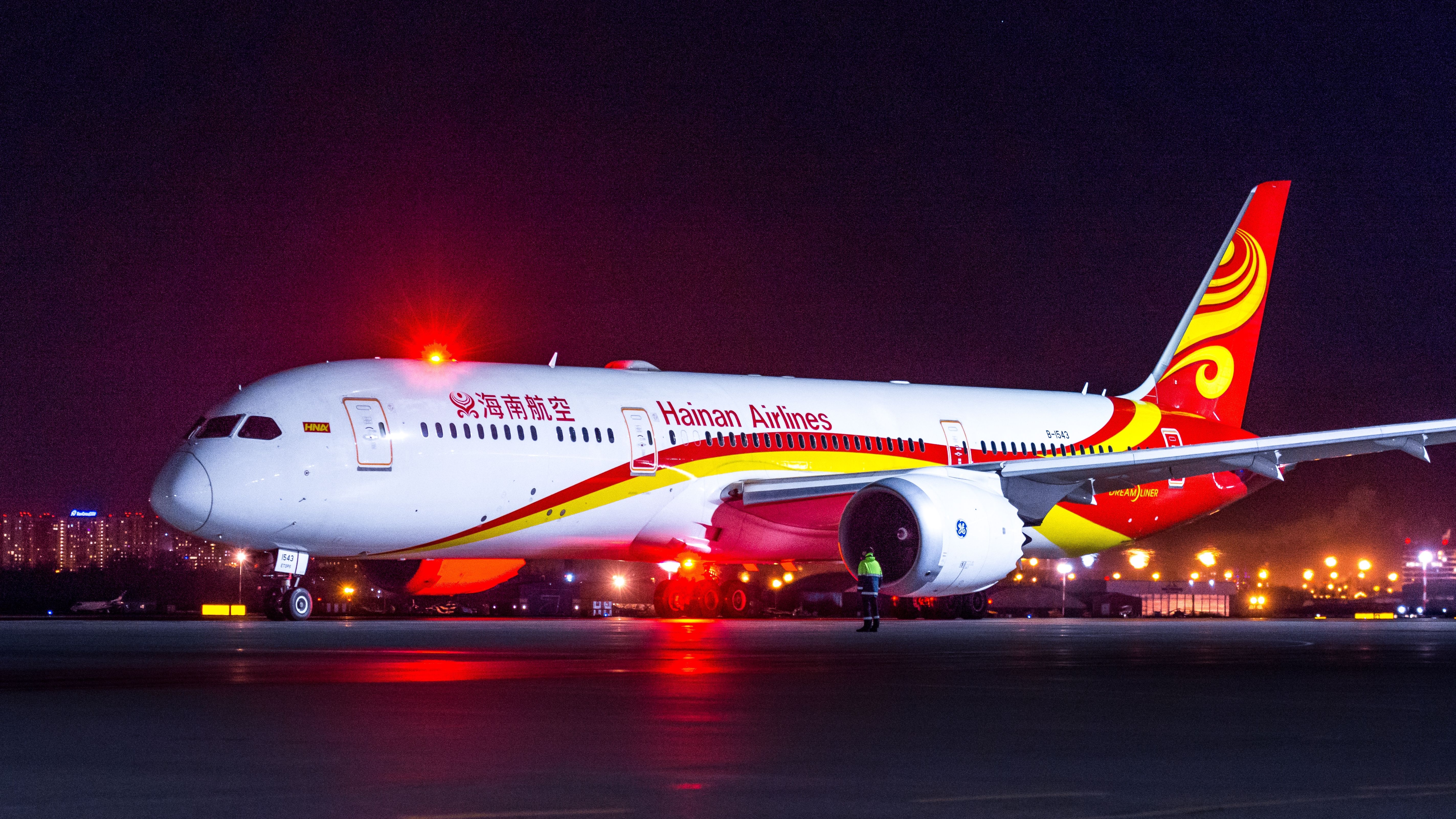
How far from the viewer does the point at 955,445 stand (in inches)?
1321

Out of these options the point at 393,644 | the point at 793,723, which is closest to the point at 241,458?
the point at 393,644

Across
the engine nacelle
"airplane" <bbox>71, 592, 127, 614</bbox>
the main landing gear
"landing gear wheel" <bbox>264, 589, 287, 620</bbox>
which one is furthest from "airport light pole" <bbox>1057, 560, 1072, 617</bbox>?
"landing gear wheel" <bbox>264, 589, 287, 620</bbox>

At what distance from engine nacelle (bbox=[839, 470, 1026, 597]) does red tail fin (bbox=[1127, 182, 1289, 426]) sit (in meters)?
12.6

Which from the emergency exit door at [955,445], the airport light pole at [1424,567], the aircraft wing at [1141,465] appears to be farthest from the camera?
the airport light pole at [1424,567]

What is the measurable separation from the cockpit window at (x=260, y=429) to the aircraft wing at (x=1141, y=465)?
26.0 ft

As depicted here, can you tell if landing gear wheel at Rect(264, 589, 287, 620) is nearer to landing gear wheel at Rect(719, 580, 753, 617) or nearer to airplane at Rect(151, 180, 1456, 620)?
airplane at Rect(151, 180, 1456, 620)

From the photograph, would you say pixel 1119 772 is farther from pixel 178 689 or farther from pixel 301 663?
pixel 301 663

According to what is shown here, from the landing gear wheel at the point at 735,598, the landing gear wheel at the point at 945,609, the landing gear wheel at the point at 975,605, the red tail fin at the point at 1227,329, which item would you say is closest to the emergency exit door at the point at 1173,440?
the red tail fin at the point at 1227,329

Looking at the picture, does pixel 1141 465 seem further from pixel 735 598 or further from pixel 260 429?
pixel 260 429

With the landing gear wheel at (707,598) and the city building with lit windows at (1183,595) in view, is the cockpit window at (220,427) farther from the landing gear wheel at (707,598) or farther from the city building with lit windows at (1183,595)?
the city building with lit windows at (1183,595)

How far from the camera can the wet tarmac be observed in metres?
7.11

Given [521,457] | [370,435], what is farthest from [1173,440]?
[370,435]

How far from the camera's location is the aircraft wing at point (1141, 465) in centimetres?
2809

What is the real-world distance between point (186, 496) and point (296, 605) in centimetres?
269
